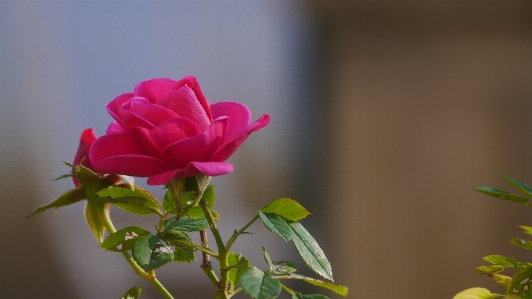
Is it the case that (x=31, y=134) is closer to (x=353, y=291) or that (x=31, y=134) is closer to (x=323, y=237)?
(x=323, y=237)

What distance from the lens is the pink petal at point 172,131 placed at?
0.23 meters

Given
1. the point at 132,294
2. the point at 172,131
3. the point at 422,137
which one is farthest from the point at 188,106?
the point at 422,137

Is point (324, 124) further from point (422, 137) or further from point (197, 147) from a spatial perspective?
point (197, 147)

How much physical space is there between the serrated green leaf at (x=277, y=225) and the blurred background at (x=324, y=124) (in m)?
0.87

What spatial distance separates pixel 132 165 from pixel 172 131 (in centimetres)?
3

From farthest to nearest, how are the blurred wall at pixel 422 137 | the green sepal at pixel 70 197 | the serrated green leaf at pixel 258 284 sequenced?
the blurred wall at pixel 422 137, the green sepal at pixel 70 197, the serrated green leaf at pixel 258 284

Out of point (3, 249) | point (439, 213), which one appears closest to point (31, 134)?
point (3, 249)

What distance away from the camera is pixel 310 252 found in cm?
25

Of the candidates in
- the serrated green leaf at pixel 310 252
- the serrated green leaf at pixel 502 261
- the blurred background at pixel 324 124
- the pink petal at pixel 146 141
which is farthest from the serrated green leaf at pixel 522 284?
the blurred background at pixel 324 124

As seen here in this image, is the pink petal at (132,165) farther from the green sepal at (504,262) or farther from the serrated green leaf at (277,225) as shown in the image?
the green sepal at (504,262)

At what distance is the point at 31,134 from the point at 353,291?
3.09 ft

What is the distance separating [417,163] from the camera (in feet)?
3.78

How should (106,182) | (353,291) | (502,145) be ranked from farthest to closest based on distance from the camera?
(353,291) < (502,145) < (106,182)

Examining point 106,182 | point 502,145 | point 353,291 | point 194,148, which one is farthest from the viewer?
point 353,291
